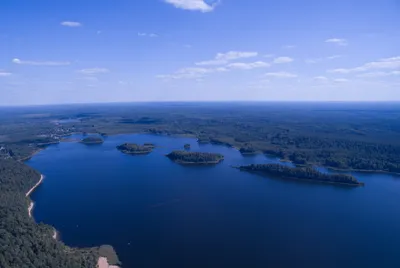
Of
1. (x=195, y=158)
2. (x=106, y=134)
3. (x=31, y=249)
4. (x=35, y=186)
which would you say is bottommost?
(x=35, y=186)

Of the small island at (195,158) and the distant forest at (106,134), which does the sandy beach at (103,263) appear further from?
the small island at (195,158)

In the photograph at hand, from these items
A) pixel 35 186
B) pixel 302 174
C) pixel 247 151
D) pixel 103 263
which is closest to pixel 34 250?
pixel 103 263

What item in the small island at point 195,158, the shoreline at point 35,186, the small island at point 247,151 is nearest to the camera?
the shoreline at point 35,186

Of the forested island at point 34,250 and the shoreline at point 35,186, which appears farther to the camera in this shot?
the shoreline at point 35,186

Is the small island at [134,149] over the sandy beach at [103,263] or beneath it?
over

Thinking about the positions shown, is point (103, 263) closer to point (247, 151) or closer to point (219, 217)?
point (219, 217)

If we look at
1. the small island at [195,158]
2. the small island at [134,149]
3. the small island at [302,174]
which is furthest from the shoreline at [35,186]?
the small island at [302,174]
